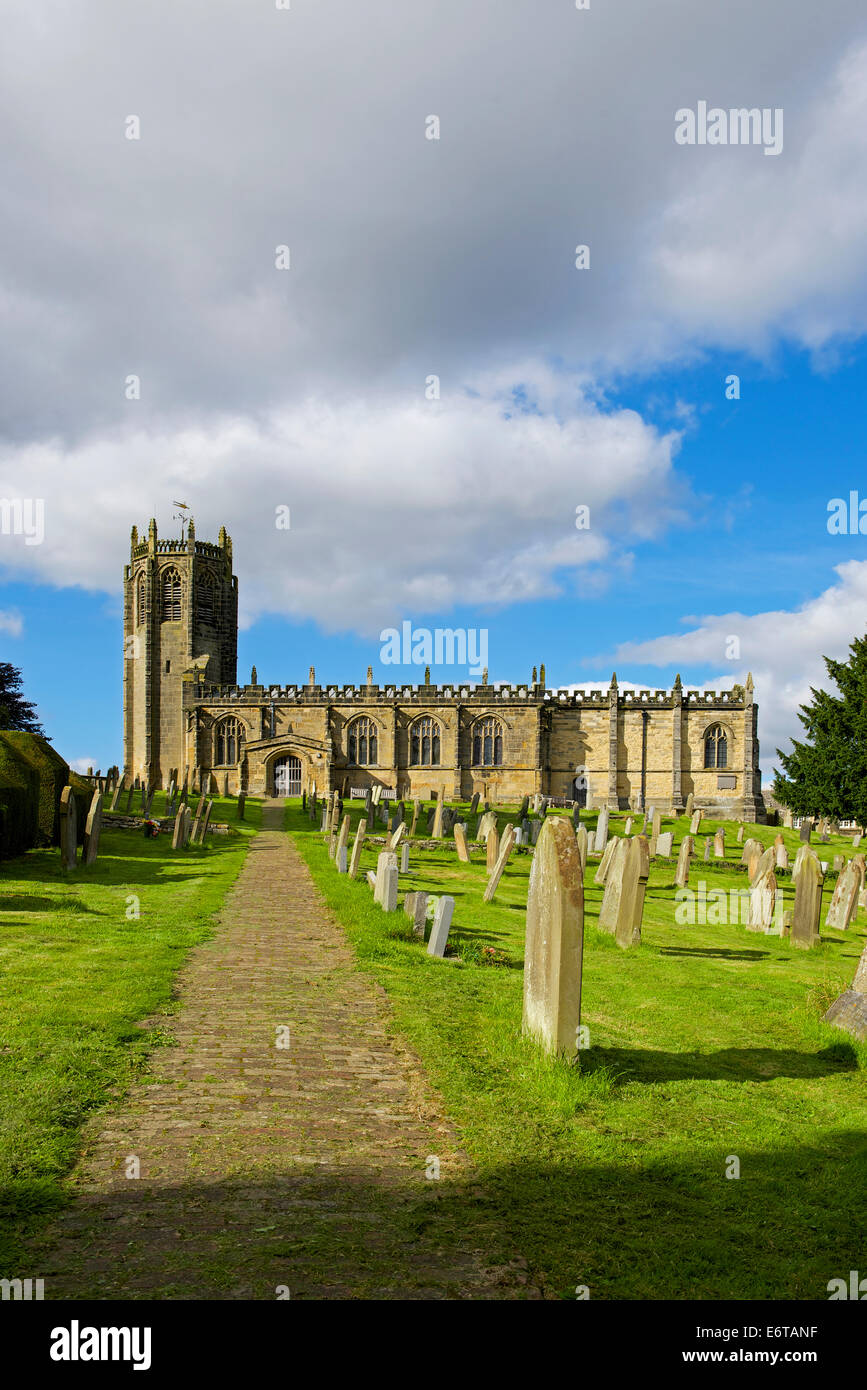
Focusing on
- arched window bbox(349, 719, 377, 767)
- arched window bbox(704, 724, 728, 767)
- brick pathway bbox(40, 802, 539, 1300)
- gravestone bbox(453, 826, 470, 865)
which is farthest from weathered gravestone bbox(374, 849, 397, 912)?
arched window bbox(704, 724, 728, 767)

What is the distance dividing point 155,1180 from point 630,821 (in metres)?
33.3

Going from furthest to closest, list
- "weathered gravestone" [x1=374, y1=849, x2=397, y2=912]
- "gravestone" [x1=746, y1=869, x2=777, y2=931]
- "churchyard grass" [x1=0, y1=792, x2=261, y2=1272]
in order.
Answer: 1. "gravestone" [x1=746, y1=869, x2=777, y2=931]
2. "weathered gravestone" [x1=374, y1=849, x2=397, y2=912]
3. "churchyard grass" [x1=0, y1=792, x2=261, y2=1272]

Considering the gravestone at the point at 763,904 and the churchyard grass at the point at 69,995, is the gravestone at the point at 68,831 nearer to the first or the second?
the churchyard grass at the point at 69,995

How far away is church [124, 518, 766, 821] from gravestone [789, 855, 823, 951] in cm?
3993

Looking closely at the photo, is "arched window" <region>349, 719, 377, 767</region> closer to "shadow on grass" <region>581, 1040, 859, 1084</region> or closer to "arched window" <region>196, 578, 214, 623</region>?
"arched window" <region>196, 578, 214, 623</region>

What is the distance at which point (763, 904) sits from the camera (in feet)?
49.5

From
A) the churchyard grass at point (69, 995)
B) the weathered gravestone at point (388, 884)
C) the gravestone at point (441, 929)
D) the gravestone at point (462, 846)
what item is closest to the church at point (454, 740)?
the gravestone at point (462, 846)

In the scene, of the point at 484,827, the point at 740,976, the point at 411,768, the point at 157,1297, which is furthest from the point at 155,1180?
the point at 411,768

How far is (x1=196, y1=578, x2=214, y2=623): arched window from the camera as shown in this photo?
5934 centimetres

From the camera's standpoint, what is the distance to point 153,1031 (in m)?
7.02

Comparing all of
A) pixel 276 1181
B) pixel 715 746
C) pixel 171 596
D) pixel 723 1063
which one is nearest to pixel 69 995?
pixel 276 1181
